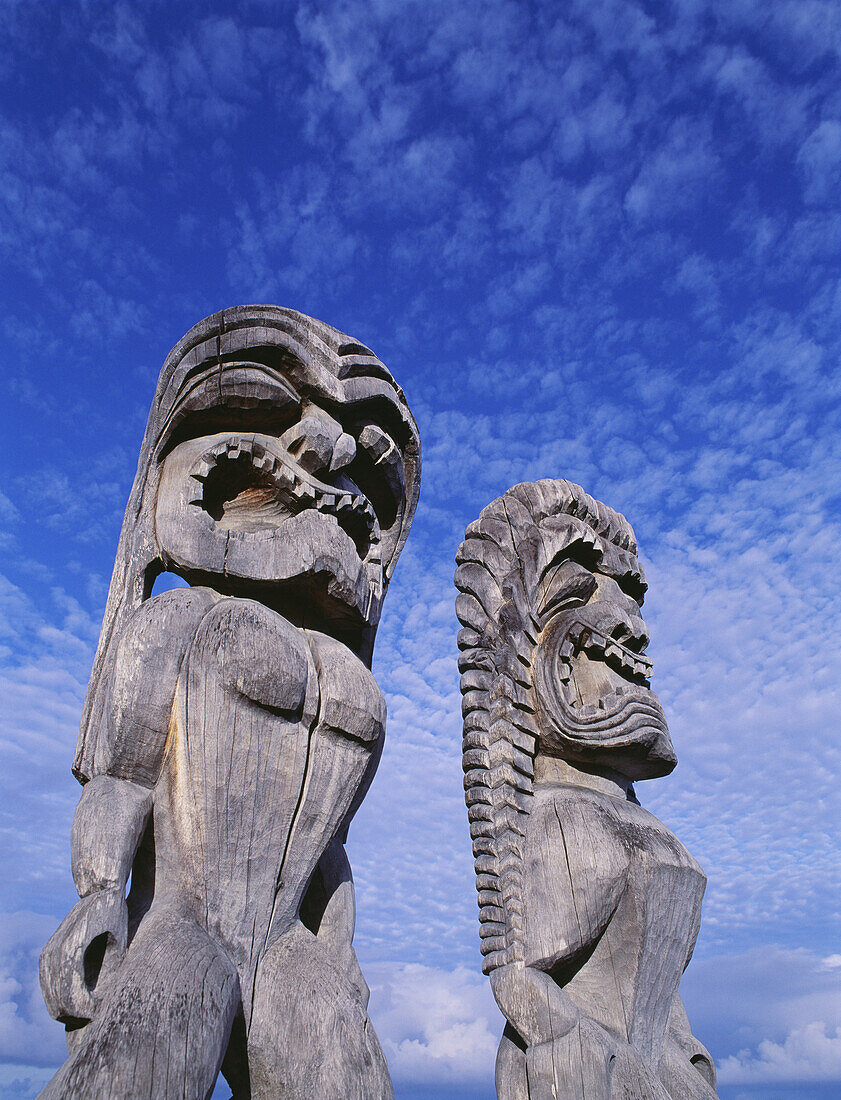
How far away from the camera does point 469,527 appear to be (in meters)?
5.40

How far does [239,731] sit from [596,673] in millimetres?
2205

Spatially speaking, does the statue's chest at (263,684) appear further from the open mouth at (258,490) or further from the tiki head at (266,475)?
the open mouth at (258,490)

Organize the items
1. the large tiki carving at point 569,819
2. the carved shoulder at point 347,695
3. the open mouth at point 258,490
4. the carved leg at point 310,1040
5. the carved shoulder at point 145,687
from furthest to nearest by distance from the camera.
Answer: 1. the open mouth at point 258,490
2. the large tiki carving at point 569,819
3. the carved shoulder at point 347,695
4. the carved shoulder at point 145,687
5. the carved leg at point 310,1040

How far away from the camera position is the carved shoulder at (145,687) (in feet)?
11.3

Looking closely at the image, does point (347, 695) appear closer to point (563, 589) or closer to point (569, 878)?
point (569, 878)

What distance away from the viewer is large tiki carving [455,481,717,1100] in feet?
12.6

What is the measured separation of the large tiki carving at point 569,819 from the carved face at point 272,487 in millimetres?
884

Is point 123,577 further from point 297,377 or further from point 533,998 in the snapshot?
point 533,998

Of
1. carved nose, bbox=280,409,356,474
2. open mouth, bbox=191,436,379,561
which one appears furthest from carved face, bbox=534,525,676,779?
carved nose, bbox=280,409,356,474

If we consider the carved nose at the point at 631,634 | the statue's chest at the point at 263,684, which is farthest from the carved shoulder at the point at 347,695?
the carved nose at the point at 631,634

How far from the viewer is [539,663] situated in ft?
15.7

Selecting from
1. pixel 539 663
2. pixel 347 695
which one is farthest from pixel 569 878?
pixel 347 695

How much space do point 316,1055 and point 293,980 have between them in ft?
0.87

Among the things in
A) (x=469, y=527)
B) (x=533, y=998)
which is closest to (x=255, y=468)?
(x=469, y=527)
